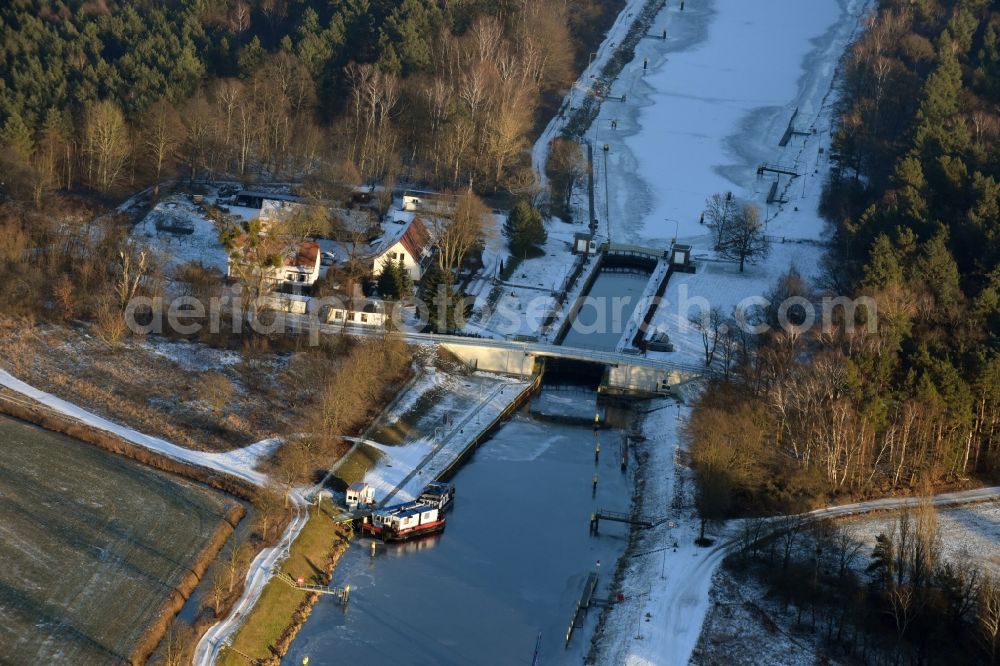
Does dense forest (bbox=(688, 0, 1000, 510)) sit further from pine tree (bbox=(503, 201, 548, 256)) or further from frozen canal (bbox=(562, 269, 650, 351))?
pine tree (bbox=(503, 201, 548, 256))

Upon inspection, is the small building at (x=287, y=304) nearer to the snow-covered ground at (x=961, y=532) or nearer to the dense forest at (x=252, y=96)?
the dense forest at (x=252, y=96)

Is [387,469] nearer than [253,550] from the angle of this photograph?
No

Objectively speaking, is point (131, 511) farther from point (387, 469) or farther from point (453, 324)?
point (453, 324)

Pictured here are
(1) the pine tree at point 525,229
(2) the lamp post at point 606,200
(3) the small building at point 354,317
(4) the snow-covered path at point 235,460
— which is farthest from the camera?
(2) the lamp post at point 606,200

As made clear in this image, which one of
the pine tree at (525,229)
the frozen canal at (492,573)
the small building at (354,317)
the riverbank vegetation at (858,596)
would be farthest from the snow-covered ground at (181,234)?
the riverbank vegetation at (858,596)

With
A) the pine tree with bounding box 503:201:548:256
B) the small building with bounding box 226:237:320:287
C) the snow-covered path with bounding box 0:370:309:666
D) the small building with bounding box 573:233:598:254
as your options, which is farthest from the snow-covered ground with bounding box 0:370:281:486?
the small building with bounding box 573:233:598:254

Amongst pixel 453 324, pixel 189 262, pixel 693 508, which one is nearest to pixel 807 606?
pixel 693 508

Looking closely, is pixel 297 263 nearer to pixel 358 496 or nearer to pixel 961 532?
pixel 358 496
